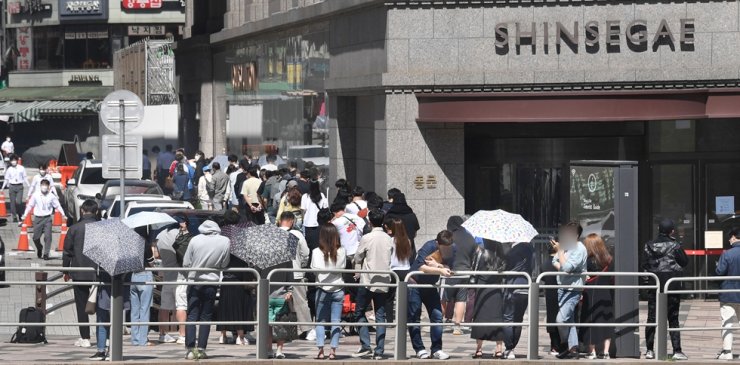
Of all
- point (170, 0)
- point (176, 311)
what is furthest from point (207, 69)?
point (170, 0)

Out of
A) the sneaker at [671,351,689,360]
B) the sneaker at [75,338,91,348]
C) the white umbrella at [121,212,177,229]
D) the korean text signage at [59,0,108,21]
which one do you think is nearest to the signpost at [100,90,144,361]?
the white umbrella at [121,212,177,229]

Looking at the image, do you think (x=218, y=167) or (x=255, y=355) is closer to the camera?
(x=255, y=355)

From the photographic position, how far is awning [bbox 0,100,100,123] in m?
77.4

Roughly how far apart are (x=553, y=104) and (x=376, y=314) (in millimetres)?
7108

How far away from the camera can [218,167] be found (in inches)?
1266

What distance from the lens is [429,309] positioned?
53.6 feet

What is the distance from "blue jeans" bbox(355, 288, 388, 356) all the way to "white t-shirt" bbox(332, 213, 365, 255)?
9.46 feet

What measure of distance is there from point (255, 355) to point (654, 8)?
9559mm

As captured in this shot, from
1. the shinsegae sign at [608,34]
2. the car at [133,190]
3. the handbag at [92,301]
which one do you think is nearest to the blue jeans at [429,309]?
the handbag at [92,301]

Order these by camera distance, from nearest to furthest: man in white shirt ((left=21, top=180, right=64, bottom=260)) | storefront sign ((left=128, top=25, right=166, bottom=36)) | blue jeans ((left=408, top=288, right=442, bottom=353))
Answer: blue jeans ((left=408, top=288, right=442, bottom=353)) < man in white shirt ((left=21, top=180, right=64, bottom=260)) < storefront sign ((left=128, top=25, right=166, bottom=36))

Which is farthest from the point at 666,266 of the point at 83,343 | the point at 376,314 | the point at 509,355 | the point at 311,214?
the point at 311,214

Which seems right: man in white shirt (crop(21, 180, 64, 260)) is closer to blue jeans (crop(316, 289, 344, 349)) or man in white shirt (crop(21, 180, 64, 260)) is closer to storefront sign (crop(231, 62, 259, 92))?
storefront sign (crop(231, 62, 259, 92))

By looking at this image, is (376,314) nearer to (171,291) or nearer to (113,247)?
(171,291)

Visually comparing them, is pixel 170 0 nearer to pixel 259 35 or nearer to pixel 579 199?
pixel 259 35
